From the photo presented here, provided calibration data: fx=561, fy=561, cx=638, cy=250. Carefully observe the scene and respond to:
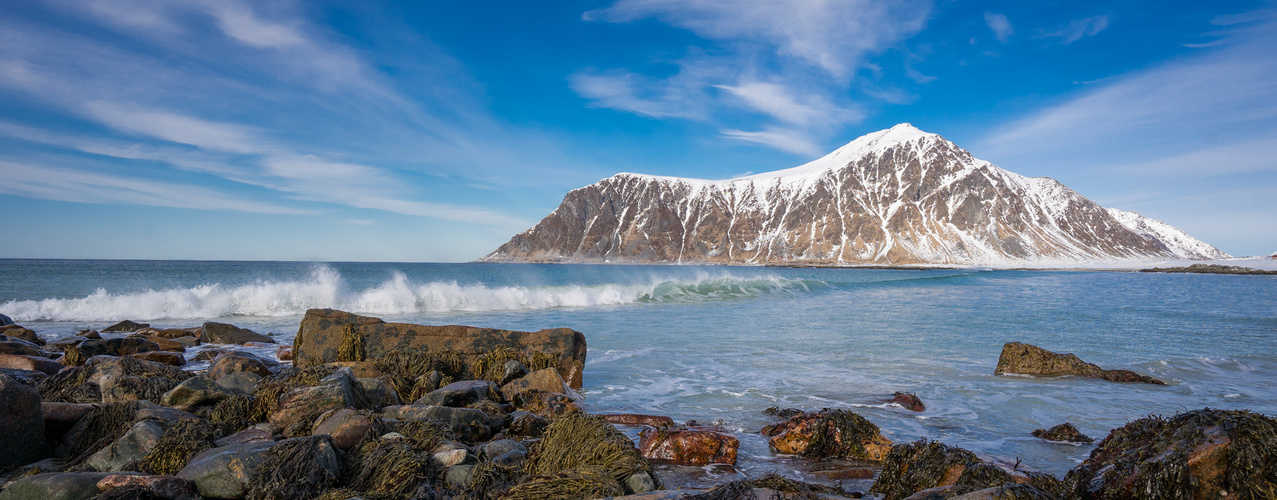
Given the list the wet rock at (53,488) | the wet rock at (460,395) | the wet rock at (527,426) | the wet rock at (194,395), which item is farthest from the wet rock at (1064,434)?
the wet rock at (194,395)

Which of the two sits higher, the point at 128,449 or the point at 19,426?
the point at 19,426

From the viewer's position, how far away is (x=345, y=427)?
542cm

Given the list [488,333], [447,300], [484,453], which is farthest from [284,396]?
[447,300]

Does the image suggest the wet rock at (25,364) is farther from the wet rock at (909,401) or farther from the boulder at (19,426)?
the wet rock at (909,401)

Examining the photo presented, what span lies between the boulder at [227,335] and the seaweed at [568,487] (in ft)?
44.2

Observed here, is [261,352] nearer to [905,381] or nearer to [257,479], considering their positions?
[257,479]

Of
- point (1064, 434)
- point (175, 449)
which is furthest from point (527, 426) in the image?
point (1064, 434)

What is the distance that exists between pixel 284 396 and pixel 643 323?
1408 centimetres

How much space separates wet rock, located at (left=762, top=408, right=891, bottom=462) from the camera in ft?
19.4

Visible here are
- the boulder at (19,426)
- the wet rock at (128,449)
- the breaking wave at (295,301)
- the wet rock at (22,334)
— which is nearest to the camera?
the boulder at (19,426)

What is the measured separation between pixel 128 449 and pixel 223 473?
124 centimetres

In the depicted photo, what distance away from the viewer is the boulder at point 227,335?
14.3 m

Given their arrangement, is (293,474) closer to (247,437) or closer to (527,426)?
(247,437)

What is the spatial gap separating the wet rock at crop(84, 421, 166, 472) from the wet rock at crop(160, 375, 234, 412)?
5.06 ft
